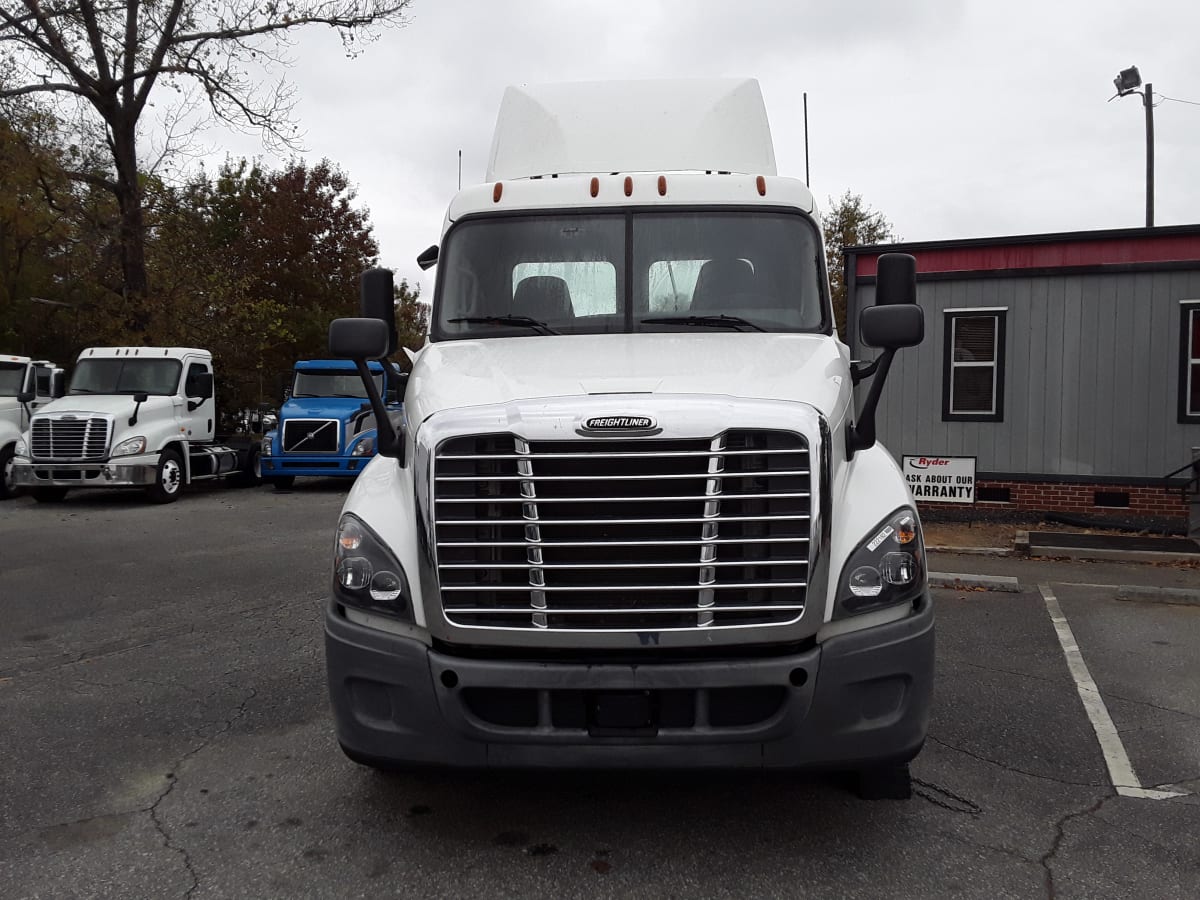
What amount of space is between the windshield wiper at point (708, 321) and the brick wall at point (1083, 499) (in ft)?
30.1

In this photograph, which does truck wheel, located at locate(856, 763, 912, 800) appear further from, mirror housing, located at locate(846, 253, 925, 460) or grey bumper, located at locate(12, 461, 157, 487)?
grey bumper, located at locate(12, 461, 157, 487)

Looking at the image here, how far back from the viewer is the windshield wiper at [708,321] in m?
4.41

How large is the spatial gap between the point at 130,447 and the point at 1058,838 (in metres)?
14.4

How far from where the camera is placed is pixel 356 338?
4.17 meters

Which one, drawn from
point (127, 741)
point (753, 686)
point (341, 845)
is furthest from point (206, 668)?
point (753, 686)

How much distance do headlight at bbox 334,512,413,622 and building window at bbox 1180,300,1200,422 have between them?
11.6 m

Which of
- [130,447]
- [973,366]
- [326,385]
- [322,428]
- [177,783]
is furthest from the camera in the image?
[326,385]

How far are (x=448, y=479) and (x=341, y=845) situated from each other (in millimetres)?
1386

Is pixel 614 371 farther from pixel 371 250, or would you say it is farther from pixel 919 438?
pixel 371 250

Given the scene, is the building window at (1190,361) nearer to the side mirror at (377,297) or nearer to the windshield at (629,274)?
the windshield at (629,274)

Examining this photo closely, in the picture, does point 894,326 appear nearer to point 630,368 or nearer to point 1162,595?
point 630,368

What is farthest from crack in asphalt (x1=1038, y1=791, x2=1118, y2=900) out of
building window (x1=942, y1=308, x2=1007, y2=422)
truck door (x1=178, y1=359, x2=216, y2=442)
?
truck door (x1=178, y1=359, x2=216, y2=442)

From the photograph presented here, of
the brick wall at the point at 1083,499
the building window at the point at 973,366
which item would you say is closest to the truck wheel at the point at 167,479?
the brick wall at the point at 1083,499

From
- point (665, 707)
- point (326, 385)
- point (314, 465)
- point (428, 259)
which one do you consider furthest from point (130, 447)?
point (665, 707)
